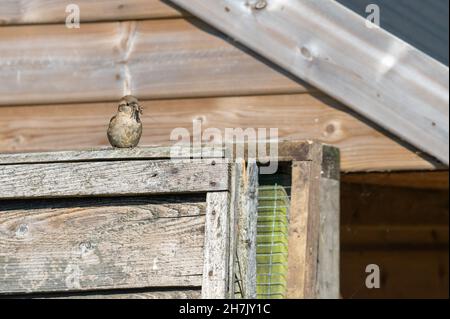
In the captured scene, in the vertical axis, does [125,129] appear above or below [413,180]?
below

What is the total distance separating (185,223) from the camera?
290cm

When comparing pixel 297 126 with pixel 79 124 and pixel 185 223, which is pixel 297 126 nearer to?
pixel 79 124

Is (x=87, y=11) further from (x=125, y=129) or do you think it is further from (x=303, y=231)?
(x=303, y=231)

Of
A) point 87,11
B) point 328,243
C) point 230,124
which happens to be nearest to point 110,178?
point 328,243

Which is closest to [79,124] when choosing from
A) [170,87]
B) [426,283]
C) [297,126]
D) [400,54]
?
[170,87]

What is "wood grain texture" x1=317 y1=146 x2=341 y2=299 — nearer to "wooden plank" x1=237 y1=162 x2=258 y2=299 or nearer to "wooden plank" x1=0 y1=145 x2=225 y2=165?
"wooden plank" x1=237 y1=162 x2=258 y2=299

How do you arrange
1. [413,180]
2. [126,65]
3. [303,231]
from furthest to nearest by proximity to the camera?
[413,180] → [126,65] → [303,231]

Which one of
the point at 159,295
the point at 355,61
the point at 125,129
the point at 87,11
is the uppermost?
the point at 87,11

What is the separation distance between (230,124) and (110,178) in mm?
1162

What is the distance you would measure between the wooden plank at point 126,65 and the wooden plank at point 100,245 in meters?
1.23

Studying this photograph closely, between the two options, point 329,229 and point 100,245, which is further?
point 329,229

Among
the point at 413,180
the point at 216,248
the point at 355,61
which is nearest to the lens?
the point at 216,248

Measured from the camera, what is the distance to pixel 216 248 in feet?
9.28

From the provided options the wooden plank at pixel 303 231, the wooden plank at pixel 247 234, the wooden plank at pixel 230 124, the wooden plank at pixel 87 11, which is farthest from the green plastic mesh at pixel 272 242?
the wooden plank at pixel 87 11
